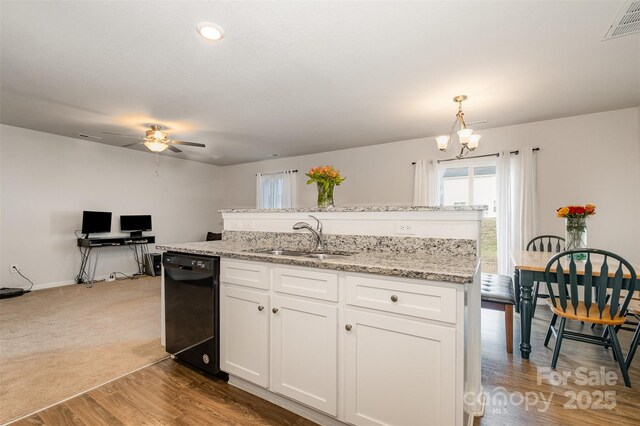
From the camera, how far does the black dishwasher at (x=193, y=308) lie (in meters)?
2.07

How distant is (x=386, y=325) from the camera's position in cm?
143

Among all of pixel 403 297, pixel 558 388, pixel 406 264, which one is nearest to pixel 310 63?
pixel 406 264

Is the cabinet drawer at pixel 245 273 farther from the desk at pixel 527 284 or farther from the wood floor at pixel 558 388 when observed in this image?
the desk at pixel 527 284

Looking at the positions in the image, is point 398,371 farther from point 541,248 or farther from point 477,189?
point 477,189

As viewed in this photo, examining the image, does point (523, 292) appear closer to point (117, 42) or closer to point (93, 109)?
point (117, 42)

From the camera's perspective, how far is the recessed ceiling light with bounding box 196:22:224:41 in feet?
6.81

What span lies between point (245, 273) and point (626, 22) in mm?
3099

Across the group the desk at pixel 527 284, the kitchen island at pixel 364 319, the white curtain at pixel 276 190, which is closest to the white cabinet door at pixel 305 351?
the kitchen island at pixel 364 319

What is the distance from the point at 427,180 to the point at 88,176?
5.88m

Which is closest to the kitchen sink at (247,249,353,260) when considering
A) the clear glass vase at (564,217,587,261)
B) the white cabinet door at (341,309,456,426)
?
the white cabinet door at (341,309,456,426)

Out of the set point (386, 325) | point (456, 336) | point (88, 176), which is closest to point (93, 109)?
point (88, 176)

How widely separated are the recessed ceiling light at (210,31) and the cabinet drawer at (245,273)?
5.36 ft

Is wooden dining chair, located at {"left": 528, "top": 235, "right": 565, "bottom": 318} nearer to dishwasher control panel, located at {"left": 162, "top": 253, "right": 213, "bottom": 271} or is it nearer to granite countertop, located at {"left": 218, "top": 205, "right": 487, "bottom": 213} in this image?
granite countertop, located at {"left": 218, "top": 205, "right": 487, "bottom": 213}

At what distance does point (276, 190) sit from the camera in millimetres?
6781
